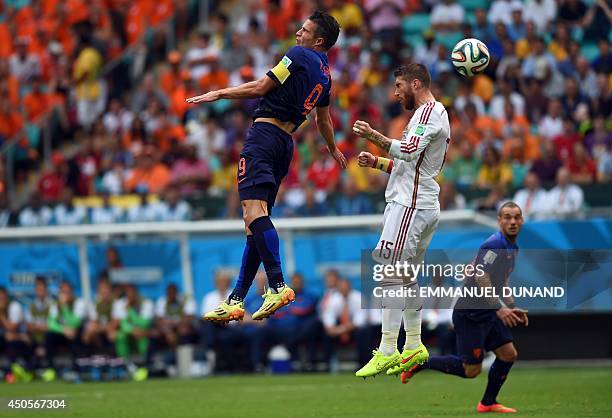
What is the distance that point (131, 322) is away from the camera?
71.2ft

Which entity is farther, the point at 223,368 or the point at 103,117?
the point at 103,117

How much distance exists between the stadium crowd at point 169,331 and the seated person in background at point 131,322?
0.02m

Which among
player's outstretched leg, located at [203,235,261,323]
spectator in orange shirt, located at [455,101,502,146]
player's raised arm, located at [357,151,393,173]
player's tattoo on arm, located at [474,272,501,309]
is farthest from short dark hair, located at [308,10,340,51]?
spectator in orange shirt, located at [455,101,502,146]

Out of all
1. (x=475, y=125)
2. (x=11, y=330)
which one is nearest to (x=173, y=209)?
(x=11, y=330)

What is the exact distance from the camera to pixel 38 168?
26.1 metres

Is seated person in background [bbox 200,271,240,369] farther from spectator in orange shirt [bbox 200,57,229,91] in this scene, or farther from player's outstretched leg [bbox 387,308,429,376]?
player's outstretched leg [bbox 387,308,429,376]

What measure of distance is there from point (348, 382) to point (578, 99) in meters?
6.65

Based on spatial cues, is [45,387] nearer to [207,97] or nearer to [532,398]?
[532,398]

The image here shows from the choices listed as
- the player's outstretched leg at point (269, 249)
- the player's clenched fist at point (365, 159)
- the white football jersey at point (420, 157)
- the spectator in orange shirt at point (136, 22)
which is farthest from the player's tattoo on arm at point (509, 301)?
the spectator in orange shirt at point (136, 22)

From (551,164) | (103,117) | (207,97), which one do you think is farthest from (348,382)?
(103,117)

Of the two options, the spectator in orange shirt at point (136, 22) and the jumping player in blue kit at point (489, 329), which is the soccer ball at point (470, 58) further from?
the spectator in orange shirt at point (136, 22)

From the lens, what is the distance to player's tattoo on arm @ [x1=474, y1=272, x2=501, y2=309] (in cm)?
1265

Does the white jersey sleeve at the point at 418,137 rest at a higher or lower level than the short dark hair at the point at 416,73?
lower

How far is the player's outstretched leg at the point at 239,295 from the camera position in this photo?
11875 millimetres
